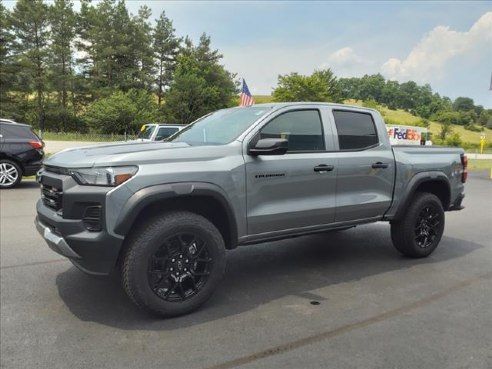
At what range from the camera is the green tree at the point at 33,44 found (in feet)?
174

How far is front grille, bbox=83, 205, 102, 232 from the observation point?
3.51m

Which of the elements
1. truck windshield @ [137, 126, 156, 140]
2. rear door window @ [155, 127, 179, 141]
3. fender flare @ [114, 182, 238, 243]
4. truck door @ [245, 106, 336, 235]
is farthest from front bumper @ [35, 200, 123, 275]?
truck windshield @ [137, 126, 156, 140]

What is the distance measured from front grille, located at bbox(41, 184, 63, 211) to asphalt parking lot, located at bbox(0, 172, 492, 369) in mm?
884

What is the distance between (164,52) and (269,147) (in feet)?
222

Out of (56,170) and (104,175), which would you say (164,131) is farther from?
(104,175)

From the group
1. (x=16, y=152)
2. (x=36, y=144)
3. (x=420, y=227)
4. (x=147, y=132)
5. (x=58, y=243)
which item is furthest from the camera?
(x=147, y=132)

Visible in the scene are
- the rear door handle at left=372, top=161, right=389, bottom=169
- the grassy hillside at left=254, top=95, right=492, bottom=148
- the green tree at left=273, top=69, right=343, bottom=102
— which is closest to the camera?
the rear door handle at left=372, top=161, right=389, bottom=169

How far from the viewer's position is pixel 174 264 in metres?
3.80

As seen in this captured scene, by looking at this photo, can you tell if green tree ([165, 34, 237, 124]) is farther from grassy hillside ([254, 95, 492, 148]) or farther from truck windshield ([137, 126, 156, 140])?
truck windshield ([137, 126, 156, 140])

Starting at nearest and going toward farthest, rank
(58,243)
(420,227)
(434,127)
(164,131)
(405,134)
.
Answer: (58,243) → (420,227) → (164,131) → (405,134) → (434,127)

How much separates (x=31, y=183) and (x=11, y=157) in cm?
175

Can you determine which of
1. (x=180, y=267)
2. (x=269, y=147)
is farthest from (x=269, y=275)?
(x=269, y=147)

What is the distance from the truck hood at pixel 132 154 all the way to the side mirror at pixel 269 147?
0.79 ft

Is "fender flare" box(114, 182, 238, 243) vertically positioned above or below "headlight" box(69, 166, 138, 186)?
below
